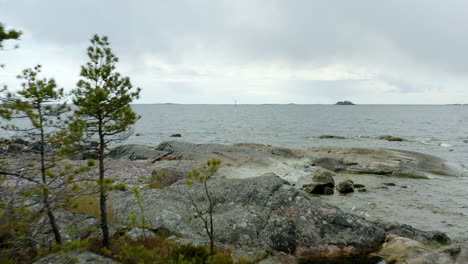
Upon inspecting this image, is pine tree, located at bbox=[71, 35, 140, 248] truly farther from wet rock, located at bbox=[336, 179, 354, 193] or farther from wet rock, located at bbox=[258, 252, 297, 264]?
wet rock, located at bbox=[336, 179, 354, 193]

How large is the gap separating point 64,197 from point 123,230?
268 centimetres

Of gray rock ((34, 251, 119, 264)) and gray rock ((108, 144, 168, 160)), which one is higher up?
gray rock ((34, 251, 119, 264))

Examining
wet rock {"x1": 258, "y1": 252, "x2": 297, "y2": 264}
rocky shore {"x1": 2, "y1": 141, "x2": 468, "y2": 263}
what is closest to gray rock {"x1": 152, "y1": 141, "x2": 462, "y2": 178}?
rocky shore {"x1": 2, "y1": 141, "x2": 468, "y2": 263}

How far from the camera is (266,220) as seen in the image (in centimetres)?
840

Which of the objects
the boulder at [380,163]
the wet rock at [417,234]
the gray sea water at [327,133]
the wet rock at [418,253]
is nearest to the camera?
the wet rock at [418,253]

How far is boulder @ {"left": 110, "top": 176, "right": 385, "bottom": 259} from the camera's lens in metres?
7.86

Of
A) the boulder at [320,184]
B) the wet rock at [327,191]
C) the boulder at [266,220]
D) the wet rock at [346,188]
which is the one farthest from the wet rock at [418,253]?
the wet rock at [346,188]

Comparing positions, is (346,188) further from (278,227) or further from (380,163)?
(278,227)

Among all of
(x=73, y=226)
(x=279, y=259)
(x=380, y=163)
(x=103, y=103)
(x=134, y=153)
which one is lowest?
(x=134, y=153)

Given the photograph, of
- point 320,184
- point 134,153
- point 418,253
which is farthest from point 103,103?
point 134,153

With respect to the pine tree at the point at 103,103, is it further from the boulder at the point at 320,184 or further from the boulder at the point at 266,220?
the boulder at the point at 320,184

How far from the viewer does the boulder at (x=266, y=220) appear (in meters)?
7.86

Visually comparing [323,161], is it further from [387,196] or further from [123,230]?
[123,230]

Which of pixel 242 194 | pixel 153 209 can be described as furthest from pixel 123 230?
pixel 242 194
